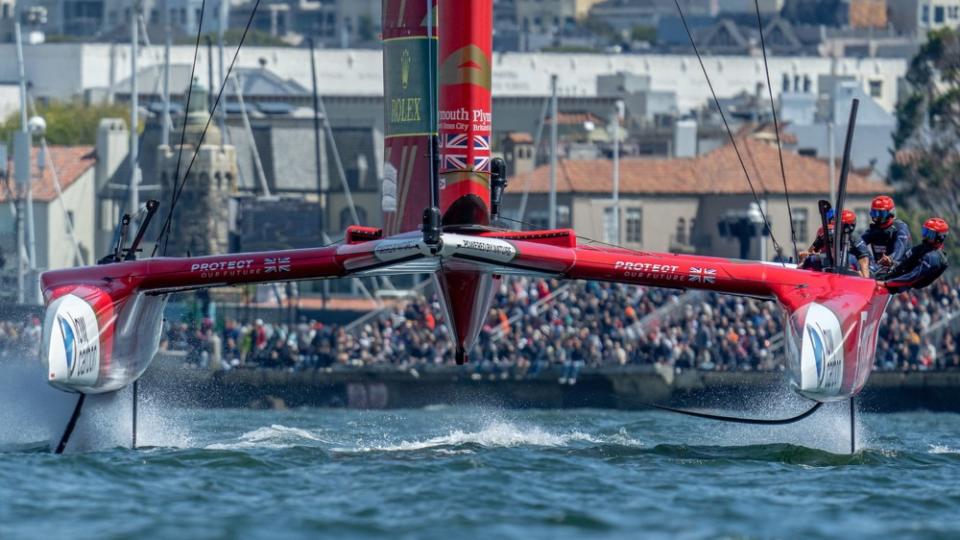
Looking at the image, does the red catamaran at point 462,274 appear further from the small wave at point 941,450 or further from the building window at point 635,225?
the building window at point 635,225

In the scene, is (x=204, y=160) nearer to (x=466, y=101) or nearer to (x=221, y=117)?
(x=221, y=117)

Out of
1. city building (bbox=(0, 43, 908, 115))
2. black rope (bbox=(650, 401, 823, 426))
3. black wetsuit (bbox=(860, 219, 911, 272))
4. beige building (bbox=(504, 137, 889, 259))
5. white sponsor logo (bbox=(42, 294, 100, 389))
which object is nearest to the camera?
white sponsor logo (bbox=(42, 294, 100, 389))

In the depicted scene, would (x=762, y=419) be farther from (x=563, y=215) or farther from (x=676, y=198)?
(x=676, y=198)

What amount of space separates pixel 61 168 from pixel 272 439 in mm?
38812

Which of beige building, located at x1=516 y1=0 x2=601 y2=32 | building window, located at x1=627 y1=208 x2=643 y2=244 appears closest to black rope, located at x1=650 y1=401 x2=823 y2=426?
building window, located at x1=627 y1=208 x2=643 y2=244

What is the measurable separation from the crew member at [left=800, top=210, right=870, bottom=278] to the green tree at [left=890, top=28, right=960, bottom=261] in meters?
24.3

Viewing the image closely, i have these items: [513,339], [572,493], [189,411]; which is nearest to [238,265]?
[572,493]

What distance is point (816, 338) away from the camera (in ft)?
56.0

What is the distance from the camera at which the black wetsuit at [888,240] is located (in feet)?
61.0

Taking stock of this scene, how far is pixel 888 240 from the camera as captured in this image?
18.7 meters

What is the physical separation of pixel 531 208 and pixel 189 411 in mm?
23432

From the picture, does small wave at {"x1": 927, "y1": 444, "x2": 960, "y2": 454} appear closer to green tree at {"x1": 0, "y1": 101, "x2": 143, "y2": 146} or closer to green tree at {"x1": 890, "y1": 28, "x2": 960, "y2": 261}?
green tree at {"x1": 890, "y1": 28, "x2": 960, "y2": 261}

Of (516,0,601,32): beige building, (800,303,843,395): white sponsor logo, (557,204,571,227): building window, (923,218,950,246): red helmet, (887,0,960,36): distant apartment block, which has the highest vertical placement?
(516,0,601,32): beige building

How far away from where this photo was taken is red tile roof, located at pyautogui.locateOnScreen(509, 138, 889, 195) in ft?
169
